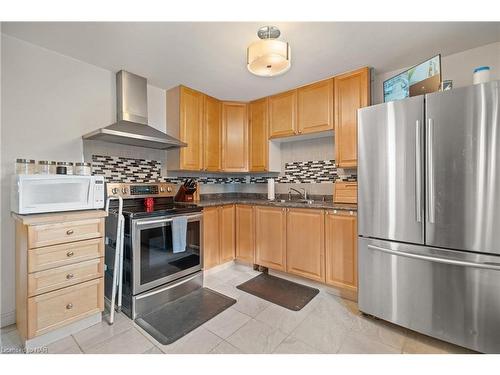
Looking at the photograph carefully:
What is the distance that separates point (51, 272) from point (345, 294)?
8.07 feet

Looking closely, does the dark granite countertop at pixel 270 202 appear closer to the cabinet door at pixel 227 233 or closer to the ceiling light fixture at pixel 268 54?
the cabinet door at pixel 227 233

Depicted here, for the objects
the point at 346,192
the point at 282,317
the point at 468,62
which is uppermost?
the point at 468,62

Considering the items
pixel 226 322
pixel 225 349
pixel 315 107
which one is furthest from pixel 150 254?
pixel 315 107

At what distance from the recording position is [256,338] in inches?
63.6

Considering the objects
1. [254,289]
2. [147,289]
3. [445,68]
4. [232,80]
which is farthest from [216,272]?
[445,68]

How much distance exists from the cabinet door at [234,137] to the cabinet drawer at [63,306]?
2020mm

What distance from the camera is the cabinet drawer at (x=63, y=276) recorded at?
1.47 m

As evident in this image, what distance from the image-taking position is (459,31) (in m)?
1.74

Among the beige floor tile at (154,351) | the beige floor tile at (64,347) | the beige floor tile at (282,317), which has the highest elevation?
the beige floor tile at (64,347)

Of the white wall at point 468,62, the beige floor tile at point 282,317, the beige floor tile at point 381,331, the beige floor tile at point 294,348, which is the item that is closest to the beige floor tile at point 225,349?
the beige floor tile at point 294,348

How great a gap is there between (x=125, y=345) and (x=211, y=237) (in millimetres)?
1344

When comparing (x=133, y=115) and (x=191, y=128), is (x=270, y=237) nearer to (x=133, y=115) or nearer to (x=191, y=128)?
(x=191, y=128)

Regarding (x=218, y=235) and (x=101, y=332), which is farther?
(x=218, y=235)

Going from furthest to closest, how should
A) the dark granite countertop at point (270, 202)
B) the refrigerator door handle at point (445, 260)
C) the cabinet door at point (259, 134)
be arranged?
the cabinet door at point (259, 134), the dark granite countertop at point (270, 202), the refrigerator door handle at point (445, 260)
